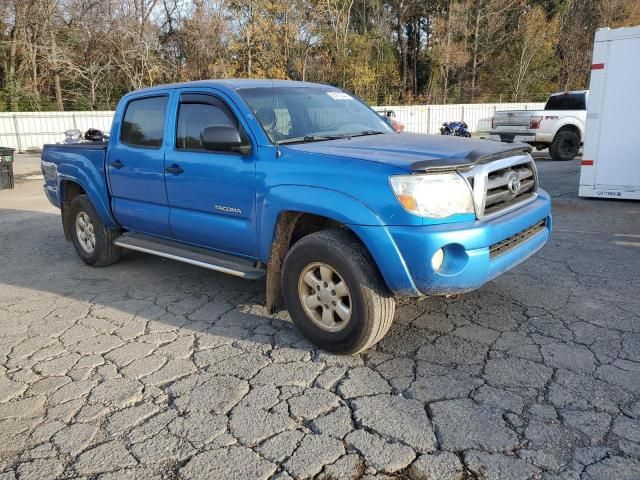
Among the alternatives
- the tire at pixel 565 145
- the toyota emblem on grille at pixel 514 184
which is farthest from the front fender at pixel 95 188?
the tire at pixel 565 145

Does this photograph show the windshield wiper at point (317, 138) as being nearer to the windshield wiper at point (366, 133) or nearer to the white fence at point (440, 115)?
the windshield wiper at point (366, 133)

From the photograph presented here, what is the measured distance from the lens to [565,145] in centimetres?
1509

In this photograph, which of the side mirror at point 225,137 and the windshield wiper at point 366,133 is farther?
the windshield wiper at point 366,133

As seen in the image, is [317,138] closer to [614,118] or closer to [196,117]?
[196,117]

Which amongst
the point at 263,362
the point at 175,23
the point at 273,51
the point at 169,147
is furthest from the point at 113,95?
the point at 263,362

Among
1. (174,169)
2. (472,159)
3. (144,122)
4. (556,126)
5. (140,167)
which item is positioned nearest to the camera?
Result: (472,159)

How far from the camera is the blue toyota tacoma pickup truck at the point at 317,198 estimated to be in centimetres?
333

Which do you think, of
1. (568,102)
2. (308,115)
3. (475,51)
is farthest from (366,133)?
(475,51)

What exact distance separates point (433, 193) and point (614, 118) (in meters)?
6.95

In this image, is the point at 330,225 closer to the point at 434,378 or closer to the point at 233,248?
the point at 233,248

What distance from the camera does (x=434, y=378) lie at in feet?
11.2

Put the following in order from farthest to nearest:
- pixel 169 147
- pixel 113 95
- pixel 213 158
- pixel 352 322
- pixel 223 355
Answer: pixel 113 95 → pixel 169 147 → pixel 213 158 → pixel 223 355 → pixel 352 322

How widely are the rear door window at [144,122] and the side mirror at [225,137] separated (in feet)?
3.52

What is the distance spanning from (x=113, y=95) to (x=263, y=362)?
2849cm
